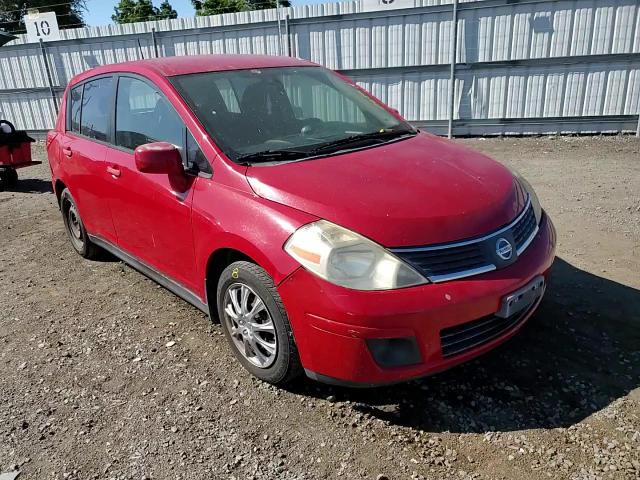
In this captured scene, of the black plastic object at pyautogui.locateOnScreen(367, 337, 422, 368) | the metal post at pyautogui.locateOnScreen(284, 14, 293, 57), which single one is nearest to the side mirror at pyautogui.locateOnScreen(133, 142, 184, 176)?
the black plastic object at pyautogui.locateOnScreen(367, 337, 422, 368)

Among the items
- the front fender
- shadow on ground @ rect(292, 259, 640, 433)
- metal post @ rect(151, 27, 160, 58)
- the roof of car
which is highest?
metal post @ rect(151, 27, 160, 58)

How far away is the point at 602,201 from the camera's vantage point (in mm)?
5820

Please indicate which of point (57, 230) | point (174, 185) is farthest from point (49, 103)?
point (174, 185)

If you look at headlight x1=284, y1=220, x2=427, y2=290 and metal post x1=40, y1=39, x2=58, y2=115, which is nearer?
headlight x1=284, y1=220, x2=427, y2=290

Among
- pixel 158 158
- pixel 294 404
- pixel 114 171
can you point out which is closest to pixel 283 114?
pixel 158 158

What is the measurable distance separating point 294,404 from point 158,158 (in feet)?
5.13

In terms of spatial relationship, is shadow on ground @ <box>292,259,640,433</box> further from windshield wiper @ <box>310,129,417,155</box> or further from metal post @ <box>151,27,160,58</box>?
metal post @ <box>151,27,160,58</box>

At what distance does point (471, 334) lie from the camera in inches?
95.3

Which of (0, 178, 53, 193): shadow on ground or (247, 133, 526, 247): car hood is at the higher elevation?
(247, 133, 526, 247): car hood

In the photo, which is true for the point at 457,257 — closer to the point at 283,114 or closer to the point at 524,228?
the point at 524,228

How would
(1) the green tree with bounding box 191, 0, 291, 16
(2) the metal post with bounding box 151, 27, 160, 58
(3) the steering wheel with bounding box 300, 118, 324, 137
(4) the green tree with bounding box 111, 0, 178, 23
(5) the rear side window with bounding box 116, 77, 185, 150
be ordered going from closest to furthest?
(5) the rear side window with bounding box 116, 77, 185, 150 < (3) the steering wheel with bounding box 300, 118, 324, 137 < (2) the metal post with bounding box 151, 27, 160, 58 < (1) the green tree with bounding box 191, 0, 291, 16 < (4) the green tree with bounding box 111, 0, 178, 23

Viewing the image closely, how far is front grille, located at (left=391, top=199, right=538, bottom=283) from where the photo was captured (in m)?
2.31

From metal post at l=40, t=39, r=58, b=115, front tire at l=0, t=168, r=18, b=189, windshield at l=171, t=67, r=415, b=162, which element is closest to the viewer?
windshield at l=171, t=67, r=415, b=162

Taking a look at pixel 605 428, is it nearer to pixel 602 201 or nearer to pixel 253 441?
pixel 253 441
